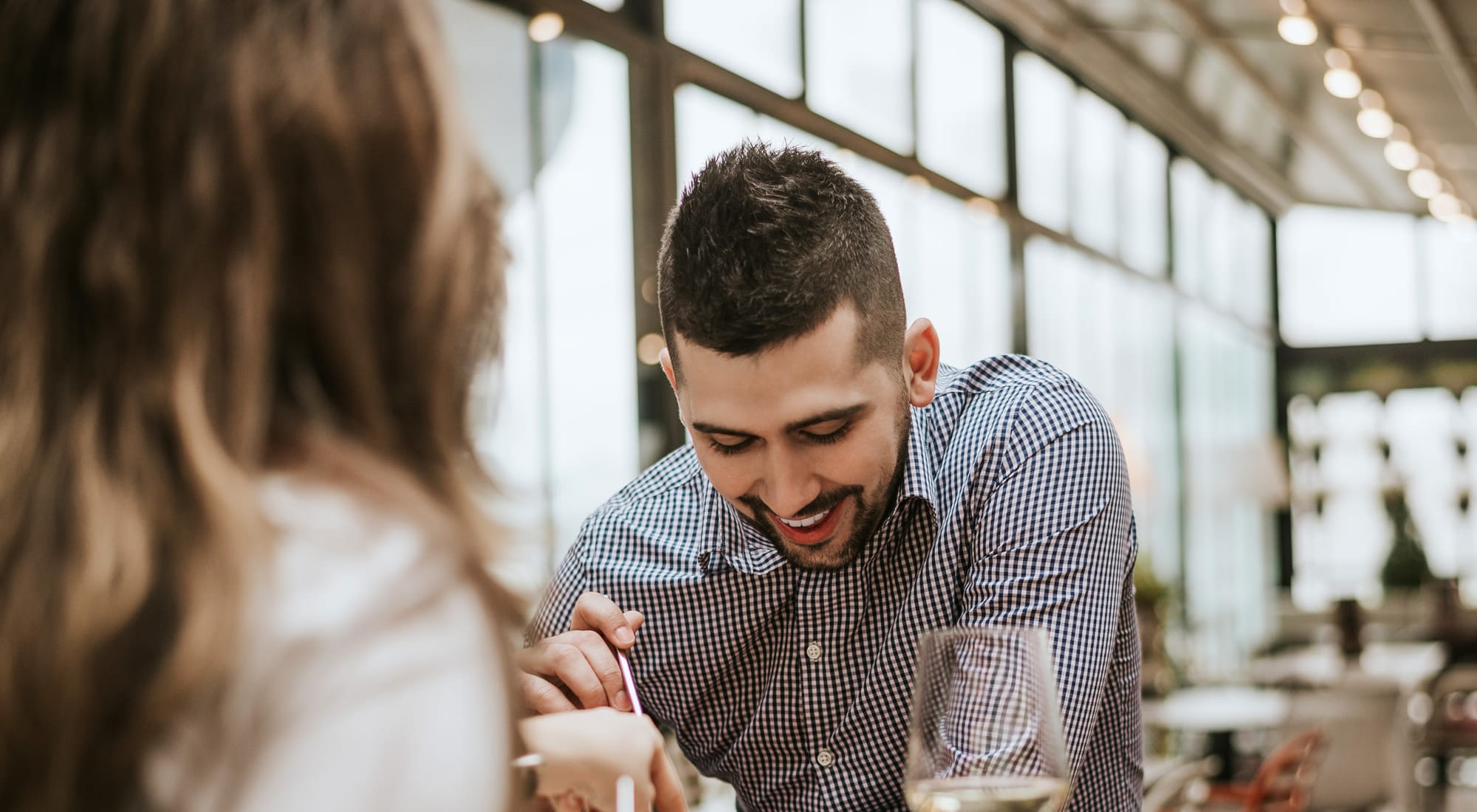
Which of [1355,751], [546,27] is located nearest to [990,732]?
[546,27]

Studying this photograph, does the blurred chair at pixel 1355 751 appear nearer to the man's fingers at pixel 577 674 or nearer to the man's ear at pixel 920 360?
the man's ear at pixel 920 360

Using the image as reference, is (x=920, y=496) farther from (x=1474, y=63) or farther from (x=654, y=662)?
(x=1474, y=63)

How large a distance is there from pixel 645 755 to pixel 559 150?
145 inches

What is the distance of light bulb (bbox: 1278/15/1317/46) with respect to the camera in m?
7.68

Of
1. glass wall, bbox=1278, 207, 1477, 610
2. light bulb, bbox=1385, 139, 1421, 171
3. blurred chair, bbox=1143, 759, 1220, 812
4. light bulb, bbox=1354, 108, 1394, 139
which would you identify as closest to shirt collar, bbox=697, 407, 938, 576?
blurred chair, bbox=1143, 759, 1220, 812

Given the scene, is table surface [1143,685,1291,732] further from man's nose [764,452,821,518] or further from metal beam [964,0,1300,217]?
man's nose [764,452,821,518]

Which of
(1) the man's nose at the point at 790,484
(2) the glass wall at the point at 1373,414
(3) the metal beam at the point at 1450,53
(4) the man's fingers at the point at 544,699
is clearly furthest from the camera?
(2) the glass wall at the point at 1373,414

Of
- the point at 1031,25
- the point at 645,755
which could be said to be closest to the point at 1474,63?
the point at 1031,25

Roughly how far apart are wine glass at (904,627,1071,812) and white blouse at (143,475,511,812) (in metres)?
0.38

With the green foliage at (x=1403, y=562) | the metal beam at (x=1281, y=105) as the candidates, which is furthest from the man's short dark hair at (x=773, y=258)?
the green foliage at (x=1403, y=562)

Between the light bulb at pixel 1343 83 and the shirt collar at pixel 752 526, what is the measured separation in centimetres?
806

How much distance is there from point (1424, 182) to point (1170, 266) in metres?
2.61

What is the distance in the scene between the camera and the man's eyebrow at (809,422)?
1306mm

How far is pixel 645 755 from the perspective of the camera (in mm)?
932
